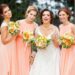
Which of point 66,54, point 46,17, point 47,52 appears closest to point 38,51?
point 47,52

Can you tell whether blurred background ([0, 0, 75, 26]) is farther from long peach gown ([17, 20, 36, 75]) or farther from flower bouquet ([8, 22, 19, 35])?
flower bouquet ([8, 22, 19, 35])

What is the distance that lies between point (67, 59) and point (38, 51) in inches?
22.6

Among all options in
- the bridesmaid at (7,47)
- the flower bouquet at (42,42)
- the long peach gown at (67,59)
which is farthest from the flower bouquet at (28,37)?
the long peach gown at (67,59)

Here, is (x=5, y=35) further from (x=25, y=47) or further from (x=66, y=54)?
(x=66, y=54)

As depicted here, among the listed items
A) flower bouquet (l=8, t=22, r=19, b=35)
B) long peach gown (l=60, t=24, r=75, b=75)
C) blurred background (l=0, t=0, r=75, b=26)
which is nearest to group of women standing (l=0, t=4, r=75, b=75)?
long peach gown (l=60, t=24, r=75, b=75)

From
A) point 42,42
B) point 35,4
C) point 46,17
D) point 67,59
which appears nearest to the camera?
point 42,42

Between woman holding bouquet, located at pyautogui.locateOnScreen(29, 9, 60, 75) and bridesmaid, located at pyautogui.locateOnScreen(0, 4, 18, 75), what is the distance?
0.39 m

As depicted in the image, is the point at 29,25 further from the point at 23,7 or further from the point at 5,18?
the point at 23,7

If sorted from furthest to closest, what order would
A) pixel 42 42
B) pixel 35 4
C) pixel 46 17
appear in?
pixel 35 4, pixel 46 17, pixel 42 42

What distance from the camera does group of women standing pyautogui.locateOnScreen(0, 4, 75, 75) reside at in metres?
10.3

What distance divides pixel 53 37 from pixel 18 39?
68 cm

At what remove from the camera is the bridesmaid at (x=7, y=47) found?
10.3m

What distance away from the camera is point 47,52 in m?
10.3

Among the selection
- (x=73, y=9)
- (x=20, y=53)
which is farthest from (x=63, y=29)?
(x=73, y=9)
